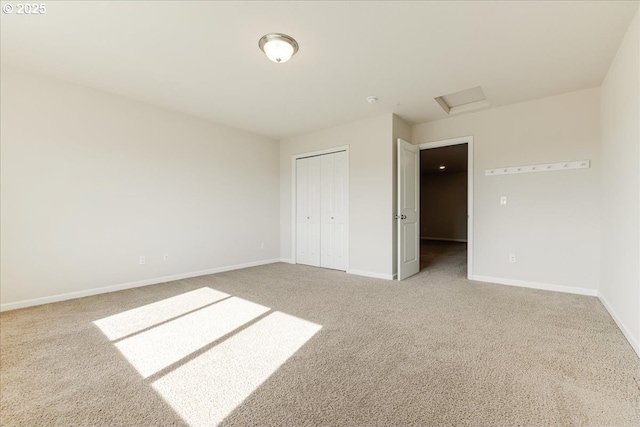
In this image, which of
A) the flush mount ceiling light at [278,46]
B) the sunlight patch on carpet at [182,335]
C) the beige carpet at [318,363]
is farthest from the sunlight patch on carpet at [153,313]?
the flush mount ceiling light at [278,46]

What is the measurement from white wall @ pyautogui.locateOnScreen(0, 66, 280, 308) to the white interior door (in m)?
2.78

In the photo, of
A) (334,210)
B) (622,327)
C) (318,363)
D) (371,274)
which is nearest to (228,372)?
(318,363)

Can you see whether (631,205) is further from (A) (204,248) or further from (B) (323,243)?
(A) (204,248)

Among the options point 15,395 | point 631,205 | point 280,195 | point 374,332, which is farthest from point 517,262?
point 15,395

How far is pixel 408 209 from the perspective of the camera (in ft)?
14.2

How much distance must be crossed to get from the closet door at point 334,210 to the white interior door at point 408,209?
939mm

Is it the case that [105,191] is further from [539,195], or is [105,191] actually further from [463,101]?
[539,195]

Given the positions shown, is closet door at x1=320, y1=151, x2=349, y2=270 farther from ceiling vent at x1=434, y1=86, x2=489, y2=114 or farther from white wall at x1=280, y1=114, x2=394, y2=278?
ceiling vent at x1=434, y1=86, x2=489, y2=114

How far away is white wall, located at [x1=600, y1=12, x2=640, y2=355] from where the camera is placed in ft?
6.65

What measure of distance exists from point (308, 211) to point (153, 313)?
3.13 meters

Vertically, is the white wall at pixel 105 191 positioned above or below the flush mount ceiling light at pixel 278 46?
below

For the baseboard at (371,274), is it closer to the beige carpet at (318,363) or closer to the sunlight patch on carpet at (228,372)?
the beige carpet at (318,363)

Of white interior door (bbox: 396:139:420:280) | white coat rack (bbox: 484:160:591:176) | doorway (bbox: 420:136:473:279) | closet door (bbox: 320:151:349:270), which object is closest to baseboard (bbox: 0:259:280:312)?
closet door (bbox: 320:151:349:270)

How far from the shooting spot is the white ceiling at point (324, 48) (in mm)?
2029
